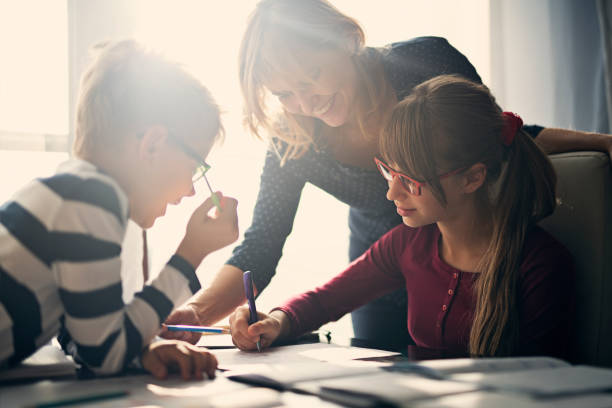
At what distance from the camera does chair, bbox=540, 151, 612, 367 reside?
991mm

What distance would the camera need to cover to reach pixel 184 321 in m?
1.03

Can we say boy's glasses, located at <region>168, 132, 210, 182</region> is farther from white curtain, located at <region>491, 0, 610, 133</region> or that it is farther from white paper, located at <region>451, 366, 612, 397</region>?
white curtain, located at <region>491, 0, 610, 133</region>

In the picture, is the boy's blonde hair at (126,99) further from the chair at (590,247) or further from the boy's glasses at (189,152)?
the chair at (590,247)

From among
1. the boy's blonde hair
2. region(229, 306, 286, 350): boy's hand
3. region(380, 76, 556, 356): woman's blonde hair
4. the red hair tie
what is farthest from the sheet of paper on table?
the red hair tie

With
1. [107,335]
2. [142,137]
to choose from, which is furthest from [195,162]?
[107,335]

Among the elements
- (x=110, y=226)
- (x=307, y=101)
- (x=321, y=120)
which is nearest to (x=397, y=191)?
(x=307, y=101)

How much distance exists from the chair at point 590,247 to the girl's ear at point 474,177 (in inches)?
7.0

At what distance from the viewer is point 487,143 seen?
1.04 meters

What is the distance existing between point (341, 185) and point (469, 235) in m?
0.43

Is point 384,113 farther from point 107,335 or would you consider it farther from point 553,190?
point 107,335

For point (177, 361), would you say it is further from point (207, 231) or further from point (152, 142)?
point (152, 142)

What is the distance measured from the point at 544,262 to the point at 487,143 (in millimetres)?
248

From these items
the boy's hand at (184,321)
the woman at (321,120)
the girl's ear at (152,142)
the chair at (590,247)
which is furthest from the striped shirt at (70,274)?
the chair at (590,247)

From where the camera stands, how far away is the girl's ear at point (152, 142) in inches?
31.3
